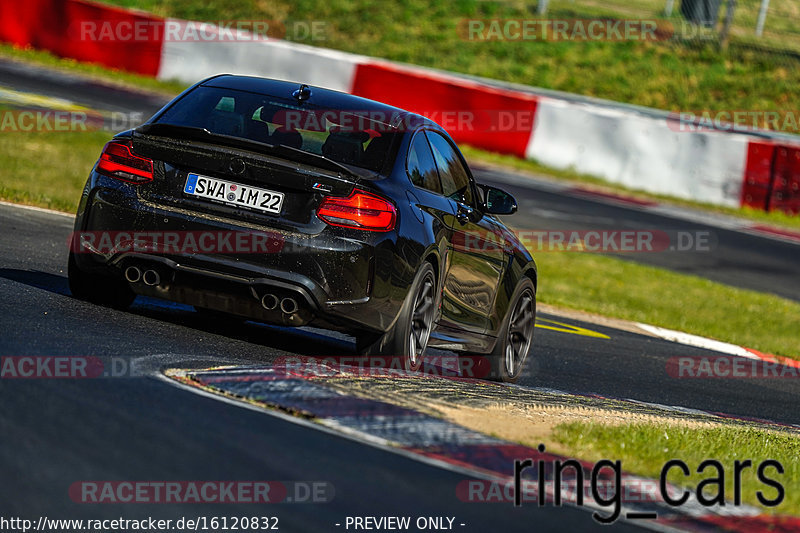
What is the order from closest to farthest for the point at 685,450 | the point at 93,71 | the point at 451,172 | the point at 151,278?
1. the point at 685,450
2. the point at 151,278
3. the point at 451,172
4. the point at 93,71

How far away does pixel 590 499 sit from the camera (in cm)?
502

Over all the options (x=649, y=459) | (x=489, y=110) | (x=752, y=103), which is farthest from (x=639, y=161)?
(x=649, y=459)

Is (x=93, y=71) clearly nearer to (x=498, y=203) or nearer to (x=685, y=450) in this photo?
(x=498, y=203)

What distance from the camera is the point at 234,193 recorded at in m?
6.86

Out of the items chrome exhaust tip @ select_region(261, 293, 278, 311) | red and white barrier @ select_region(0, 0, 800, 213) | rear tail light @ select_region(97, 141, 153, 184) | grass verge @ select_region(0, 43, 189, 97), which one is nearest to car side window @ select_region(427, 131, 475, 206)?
chrome exhaust tip @ select_region(261, 293, 278, 311)

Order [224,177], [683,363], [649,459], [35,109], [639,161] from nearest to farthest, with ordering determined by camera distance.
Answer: [649,459], [224,177], [683,363], [35,109], [639,161]

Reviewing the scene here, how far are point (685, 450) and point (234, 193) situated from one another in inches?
106

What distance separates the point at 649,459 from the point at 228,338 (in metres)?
2.88

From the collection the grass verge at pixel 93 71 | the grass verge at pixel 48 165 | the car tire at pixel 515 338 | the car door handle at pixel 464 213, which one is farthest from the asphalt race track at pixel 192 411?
the grass verge at pixel 93 71

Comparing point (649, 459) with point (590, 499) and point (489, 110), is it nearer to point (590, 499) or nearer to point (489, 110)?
point (590, 499)

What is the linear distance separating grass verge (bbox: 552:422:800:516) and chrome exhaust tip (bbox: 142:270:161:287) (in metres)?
2.35

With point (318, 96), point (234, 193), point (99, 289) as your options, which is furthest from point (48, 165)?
point (234, 193)

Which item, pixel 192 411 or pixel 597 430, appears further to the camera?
pixel 597 430

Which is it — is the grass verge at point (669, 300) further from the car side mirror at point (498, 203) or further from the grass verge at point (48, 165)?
the car side mirror at point (498, 203)
